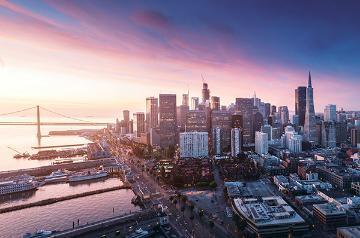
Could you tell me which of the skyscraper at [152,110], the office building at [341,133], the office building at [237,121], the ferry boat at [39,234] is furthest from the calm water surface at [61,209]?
the office building at [341,133]

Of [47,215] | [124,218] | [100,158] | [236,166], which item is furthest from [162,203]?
[100,158]

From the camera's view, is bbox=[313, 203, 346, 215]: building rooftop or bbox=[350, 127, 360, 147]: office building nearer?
bbox=[313, 203, 346, 215]: building rooftop

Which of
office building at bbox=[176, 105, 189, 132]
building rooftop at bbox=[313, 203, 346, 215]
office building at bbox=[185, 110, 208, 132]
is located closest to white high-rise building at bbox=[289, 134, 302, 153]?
office building at bbox=[185, 110, 208, 132]

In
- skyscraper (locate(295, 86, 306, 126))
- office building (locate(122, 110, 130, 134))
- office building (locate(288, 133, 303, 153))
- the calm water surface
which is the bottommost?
the calm water surface

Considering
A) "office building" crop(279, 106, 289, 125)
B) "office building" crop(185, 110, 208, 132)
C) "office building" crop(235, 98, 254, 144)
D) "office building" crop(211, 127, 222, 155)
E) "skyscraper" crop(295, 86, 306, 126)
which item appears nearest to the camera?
"office building" crop(211, 127, 222, 155)

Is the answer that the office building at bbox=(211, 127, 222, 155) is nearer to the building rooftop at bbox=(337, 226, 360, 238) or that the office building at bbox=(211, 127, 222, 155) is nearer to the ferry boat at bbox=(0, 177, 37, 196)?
the ferry boat at bbox=(0, 177, 37, 196)

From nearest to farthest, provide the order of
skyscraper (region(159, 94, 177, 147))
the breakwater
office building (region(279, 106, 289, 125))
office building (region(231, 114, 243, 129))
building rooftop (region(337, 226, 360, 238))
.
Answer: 1. building rooftop (region(337, 226, 360, 238))
2. the breakwater
3. skyscraper (region(159, 94, 177, 147))
4. office building (region(231, 114, 243, 129))
5. office building (region(279, 106, 289, 125))
